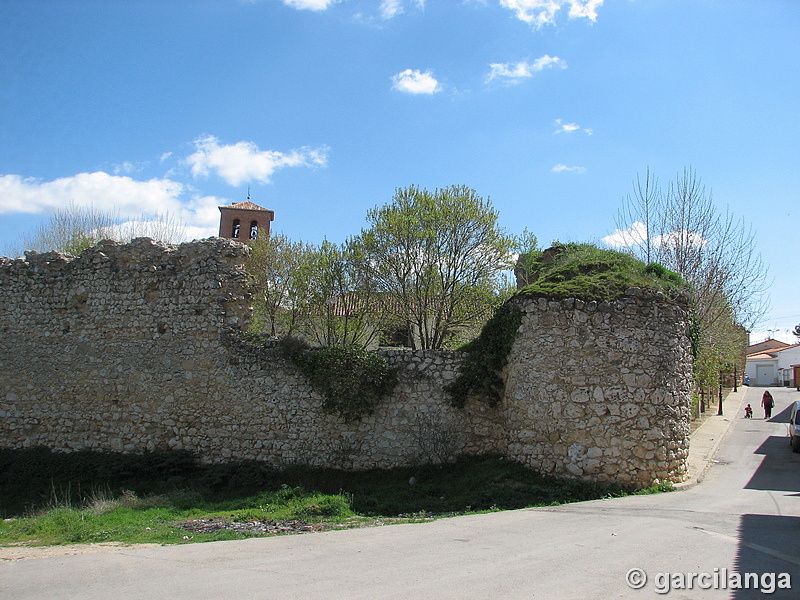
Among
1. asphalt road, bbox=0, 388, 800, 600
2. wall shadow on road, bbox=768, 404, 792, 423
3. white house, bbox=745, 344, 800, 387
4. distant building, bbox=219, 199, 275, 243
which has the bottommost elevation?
wall shadow on road, bbox=768, 404, 792, 423

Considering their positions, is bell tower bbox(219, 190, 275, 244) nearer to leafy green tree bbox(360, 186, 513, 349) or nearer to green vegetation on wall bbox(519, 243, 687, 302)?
leafy green tree bbox(360, 186, 513, 349)

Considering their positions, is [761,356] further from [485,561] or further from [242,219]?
[485,561]

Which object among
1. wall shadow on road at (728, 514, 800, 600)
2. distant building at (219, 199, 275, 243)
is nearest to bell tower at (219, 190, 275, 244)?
distant building at (219, 199, 275, 243)

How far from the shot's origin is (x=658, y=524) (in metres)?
8.26

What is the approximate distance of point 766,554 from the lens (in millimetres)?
6656

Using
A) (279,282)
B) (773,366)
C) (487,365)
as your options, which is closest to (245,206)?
(279,282)

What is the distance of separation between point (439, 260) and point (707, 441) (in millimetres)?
11109

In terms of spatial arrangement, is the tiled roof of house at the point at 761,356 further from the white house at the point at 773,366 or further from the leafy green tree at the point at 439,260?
the leafy green tree at the point at 439,260

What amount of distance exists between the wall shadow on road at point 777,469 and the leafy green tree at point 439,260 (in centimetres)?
887

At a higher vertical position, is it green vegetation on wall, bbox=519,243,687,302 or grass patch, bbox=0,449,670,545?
green vegetation on wall, bbox=519,243,687,302

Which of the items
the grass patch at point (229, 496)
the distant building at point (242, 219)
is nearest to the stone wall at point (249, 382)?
the grass patch at point (229, 496)

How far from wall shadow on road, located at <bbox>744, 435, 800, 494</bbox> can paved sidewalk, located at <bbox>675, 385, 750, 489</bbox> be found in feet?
3.60

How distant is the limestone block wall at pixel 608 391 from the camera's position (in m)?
11.0

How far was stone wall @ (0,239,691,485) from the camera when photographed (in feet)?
36.7
